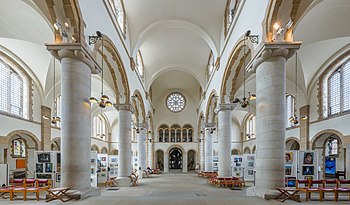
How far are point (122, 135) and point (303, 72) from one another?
42.7ft

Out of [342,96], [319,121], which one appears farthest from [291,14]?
[319,121]

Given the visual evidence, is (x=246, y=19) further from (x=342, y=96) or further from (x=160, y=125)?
(x=160, y=125)

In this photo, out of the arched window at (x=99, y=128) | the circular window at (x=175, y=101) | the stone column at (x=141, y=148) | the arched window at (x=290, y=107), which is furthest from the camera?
the circular window at (x=175, y=101)

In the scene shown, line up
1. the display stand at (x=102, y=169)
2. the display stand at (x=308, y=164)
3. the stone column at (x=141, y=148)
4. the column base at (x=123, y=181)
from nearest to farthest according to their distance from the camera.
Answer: the display stand at (x=308, y=164) → the column base at (x=123, y=181) → the display stand at (x=102, y=169) → the stone column at (x=141, y=148)

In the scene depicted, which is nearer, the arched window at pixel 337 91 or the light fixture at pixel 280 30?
the light fixture at pixel 280 30

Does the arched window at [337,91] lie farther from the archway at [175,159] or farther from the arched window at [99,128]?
the archway at [175,159]

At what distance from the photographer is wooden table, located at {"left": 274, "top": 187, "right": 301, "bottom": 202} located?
7777mm

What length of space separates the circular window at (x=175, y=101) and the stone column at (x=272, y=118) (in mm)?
30502

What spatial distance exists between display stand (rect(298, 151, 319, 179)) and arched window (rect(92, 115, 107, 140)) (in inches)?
977

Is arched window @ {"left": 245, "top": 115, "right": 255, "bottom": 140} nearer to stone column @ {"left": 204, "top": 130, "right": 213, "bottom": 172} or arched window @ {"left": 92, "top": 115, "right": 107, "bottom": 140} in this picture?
stone column @ {"left": 204, "top": 130, "right": 213, "bottom": 172}

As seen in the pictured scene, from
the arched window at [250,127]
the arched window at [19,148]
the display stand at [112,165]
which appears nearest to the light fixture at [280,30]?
the display stand at [112,165]

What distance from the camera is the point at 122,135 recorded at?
56.0 feet

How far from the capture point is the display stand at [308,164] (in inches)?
542

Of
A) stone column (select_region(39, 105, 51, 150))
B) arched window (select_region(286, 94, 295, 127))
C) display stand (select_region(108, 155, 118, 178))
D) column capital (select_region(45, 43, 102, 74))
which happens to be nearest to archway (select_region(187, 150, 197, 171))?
arched window (select_region(286, 94, 295, 127))
